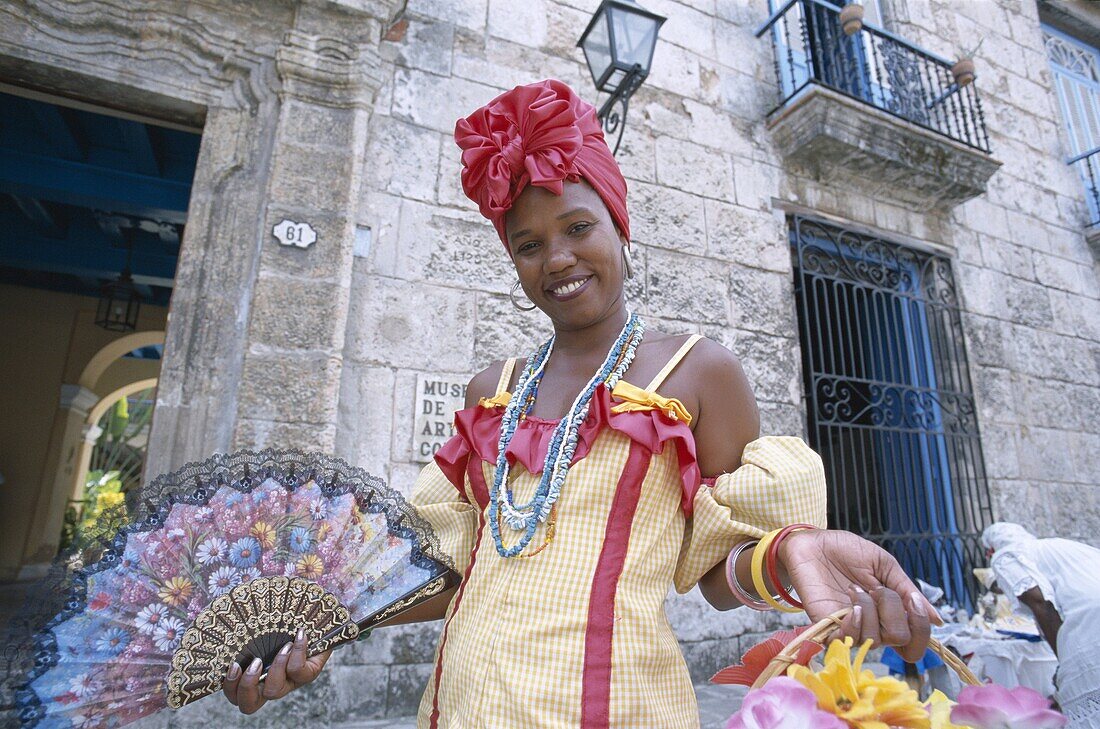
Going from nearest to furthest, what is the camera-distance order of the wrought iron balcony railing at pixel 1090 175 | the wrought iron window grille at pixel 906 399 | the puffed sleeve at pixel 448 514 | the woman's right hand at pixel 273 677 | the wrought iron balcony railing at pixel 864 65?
1. the woman's right hand at pixel 273 677
2. the puffed sleeve at pixel 448 514
3. the wrought iron window grille at pixel 906 399
4. the wrought iron balcony railing at pixel 864 65
5. the wrought iron balcony railing at pixel 1090 175

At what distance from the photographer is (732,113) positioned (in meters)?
4.58

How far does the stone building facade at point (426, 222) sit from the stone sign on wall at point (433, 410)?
0.03 metres

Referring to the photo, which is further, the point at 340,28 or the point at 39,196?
the point at 39,196

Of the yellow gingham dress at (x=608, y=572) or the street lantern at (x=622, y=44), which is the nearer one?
the yellow gingham dress at (x=608, y=572)

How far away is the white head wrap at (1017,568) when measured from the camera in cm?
328

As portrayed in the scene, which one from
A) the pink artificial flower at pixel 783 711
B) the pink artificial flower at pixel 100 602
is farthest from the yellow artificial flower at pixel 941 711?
the pink artificial flower at pixel 100 602

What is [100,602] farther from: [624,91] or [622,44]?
[622,44]

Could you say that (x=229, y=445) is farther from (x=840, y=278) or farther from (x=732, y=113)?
(x=840, y=278)

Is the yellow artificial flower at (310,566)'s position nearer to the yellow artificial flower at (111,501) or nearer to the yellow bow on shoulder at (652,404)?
the yellow artificial flower at (111,501)

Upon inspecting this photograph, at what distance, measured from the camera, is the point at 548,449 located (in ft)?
3.90

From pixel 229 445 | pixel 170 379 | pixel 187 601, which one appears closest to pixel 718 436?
pixel 187 601

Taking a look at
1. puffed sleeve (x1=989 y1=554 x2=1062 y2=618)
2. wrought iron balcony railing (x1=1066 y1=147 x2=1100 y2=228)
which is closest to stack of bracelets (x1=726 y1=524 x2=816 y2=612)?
puffed sleeve (x1=989 y1=554 x2=1062 y2=618)

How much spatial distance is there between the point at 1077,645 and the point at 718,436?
10.2ft

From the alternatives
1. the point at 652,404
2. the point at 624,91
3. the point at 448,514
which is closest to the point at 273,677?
the point at 448,514
